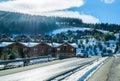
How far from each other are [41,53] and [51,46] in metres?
8.18

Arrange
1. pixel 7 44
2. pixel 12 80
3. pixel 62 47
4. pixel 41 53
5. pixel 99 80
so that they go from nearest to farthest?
pixel 12 80 → pixel 99 80 → pixel 7 44 → pixel 41 53 → pixel 62 47

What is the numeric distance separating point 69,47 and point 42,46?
55.4 feet

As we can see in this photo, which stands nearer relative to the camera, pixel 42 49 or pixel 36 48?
pixel 36 48

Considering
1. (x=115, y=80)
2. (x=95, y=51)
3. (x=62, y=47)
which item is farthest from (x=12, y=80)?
(x=95, y=51)

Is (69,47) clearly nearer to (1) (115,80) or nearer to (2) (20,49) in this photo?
(2) (20,49)

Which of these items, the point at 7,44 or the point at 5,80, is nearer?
the point at 5,80

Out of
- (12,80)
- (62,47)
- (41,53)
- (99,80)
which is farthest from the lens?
(62,47)

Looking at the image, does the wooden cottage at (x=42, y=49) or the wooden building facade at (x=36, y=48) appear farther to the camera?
the wooden cottage at (x=42, y=49)

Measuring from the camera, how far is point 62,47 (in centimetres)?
12812

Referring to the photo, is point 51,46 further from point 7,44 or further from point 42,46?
point 7,44

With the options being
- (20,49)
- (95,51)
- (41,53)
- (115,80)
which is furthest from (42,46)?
(115,80)

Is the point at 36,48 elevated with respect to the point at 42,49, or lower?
elevated

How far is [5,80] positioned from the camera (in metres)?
14.5

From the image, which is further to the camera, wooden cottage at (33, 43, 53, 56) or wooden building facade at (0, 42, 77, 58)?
wooden cottage at (33, 43, 53, 56)
